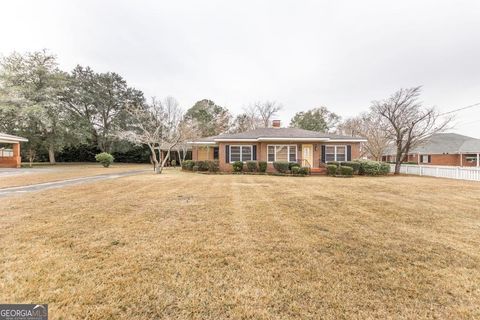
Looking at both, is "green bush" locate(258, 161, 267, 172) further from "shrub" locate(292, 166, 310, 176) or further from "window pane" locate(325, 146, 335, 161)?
"window pane" locate(325, 146, 335, 161)

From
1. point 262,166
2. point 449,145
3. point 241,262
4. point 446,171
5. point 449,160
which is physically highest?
point 449,145

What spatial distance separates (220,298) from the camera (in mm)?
2084

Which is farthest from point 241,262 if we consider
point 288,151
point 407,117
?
point 407,117

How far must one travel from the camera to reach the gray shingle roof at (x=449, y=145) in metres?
25.8

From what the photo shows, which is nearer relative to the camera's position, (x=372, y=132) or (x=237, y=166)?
(x=237, y=166)

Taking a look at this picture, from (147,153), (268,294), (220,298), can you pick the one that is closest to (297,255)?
(268,294)

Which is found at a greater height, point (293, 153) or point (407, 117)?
point (407, 117)

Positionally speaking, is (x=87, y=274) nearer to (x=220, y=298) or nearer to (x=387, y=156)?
(x=220, y=298)

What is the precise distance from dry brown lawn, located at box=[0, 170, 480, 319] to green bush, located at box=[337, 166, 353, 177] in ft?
29.1

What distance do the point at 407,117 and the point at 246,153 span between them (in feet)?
48.8

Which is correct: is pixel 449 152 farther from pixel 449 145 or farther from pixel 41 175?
pixel 41 175

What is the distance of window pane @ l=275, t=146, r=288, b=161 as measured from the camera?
16.9m

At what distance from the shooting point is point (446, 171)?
1366 centimetres

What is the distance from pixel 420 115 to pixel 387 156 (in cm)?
1994
